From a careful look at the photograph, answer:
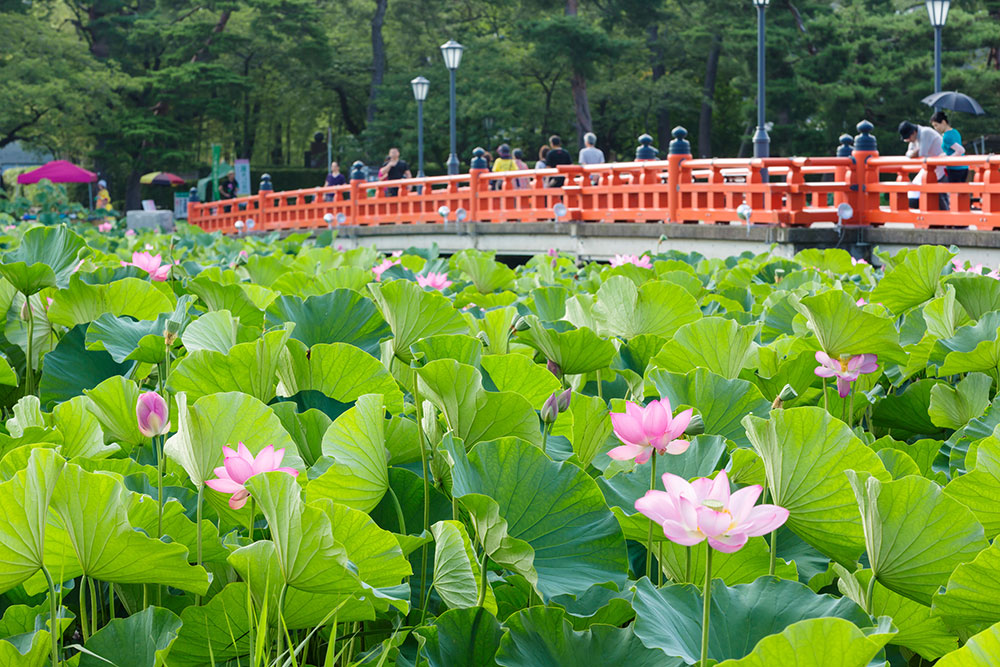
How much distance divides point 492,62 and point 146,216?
11.3 metres

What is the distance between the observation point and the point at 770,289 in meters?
2.70

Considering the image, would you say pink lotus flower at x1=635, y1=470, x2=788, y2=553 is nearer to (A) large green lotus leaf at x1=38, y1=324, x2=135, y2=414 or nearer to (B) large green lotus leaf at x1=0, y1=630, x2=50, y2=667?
(B) large green lotus leaf at x1=0, y1=630, x2=50, y2=667

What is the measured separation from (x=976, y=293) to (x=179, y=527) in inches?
58.0

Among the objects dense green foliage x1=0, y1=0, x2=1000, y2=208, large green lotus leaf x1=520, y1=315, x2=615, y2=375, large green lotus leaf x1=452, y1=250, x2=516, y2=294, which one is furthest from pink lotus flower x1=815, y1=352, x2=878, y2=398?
dense green foliage x1=0, y1=0, x2=1000, y2=208

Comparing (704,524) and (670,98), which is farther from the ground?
(670,98)

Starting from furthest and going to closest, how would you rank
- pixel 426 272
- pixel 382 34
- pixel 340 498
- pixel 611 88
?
1. pixel 382 34
2. pixel 611 88
3. pixel 426 272
4. pixel 340 498

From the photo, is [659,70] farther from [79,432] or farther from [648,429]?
[648,429]

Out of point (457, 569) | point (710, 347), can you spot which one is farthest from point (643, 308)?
point (457, 569)

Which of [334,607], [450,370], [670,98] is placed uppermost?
[670,98]

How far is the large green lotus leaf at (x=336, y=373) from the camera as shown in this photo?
1.27 metres

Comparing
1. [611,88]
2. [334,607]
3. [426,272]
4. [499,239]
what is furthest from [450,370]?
[611,88]

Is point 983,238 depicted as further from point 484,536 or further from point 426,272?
point 484,536

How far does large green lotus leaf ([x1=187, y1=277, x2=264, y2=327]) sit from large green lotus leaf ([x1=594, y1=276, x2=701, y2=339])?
2.03ft

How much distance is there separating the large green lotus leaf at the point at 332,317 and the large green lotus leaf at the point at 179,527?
0.65 metres
